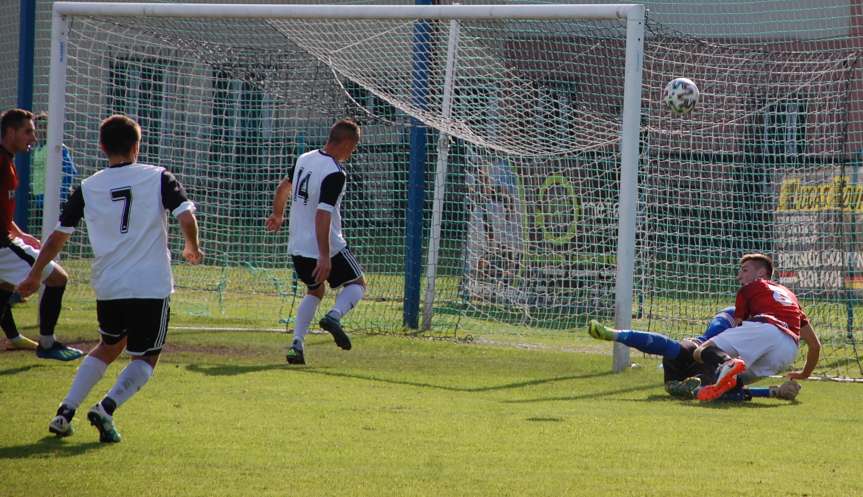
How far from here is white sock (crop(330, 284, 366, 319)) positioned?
885 centimetres

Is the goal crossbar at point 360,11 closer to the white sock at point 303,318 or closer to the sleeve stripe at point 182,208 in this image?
the white sock at point 303,318

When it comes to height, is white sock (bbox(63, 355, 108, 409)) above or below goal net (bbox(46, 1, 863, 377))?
below

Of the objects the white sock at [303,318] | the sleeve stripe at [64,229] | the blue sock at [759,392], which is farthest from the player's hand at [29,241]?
the blue sock at [759,392]

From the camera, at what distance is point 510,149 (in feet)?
36.2

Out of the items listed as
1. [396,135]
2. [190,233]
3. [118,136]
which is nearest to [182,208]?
[190,233]

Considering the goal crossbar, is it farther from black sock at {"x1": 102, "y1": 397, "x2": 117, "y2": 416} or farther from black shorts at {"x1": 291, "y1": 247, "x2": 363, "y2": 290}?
black sock at {"x1": 102, "y1": 397, "x2": 117, "y2": 416}

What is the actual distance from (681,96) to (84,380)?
219 inches

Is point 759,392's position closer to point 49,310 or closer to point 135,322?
point 135,322

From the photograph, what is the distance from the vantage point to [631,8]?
8867mm

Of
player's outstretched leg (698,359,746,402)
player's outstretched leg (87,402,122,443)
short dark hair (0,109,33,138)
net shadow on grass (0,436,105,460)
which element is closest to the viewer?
net shadow on grass (0,436,105,460)

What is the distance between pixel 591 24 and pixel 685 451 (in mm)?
6807

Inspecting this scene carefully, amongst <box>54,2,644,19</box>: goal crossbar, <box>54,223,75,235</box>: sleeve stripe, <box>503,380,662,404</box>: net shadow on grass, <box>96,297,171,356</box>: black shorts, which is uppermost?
<box>54,2,644,19</box>: goal crossbar

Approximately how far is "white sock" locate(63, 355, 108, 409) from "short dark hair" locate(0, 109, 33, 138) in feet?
10.3

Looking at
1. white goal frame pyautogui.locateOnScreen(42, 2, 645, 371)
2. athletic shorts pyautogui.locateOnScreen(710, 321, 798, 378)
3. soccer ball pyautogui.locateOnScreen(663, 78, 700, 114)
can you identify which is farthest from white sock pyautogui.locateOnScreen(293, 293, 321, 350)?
soccer ball pyautogui.locateOnScreen(663, 78, 700, 114)
